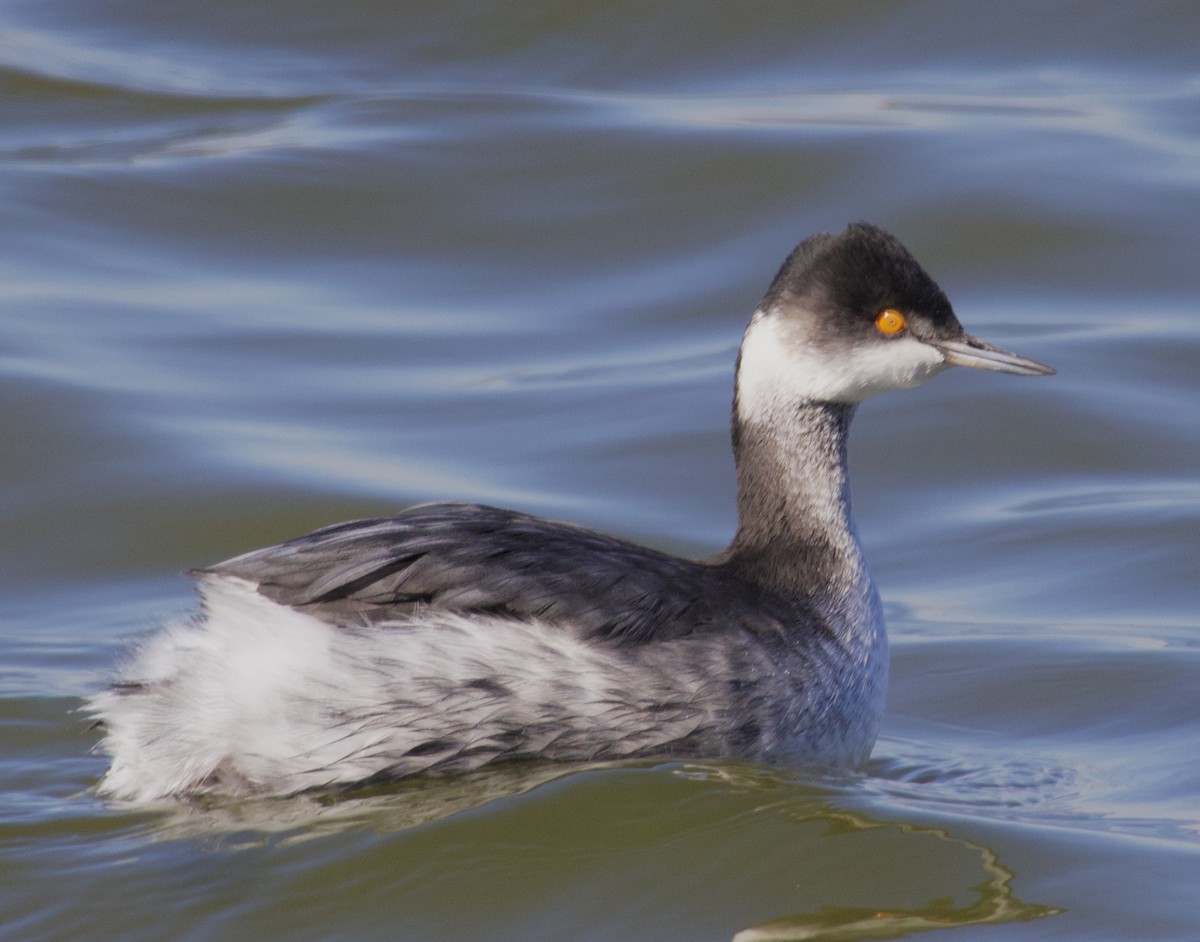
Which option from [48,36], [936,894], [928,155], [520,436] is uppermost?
[48,36]

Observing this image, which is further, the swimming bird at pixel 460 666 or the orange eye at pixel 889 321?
the orange eye at pixel 889 321


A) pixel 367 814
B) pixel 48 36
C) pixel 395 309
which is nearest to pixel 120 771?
pixel 367 814

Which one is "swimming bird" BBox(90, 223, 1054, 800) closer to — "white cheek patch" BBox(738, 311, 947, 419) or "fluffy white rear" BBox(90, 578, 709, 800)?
"fluffy white rear" BBox(90, 578, 709, 800)

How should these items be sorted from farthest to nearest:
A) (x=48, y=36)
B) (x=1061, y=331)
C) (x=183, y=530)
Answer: (x=48, y=36) < (x=1061, y=331) < (x=183, y=530)

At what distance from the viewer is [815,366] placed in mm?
5887

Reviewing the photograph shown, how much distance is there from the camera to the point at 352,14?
509 inches

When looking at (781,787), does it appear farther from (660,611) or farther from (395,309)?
(395,309)

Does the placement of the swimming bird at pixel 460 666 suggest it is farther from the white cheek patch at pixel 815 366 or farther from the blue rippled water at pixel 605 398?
the white cheek patch at pixel 815 366

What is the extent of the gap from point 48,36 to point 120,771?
338 inches

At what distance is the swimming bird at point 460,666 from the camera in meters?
4.94

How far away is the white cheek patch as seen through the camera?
5867 millimetres

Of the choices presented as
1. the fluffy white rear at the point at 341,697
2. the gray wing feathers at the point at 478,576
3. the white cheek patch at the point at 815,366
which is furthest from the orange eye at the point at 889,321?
the fluffy white rear at the point at 341,697

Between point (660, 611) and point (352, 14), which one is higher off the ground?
point (352, 14)

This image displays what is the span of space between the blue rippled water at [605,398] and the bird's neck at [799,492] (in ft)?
2.21
